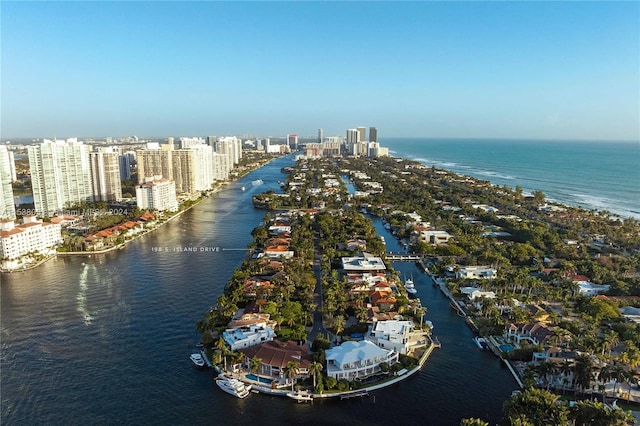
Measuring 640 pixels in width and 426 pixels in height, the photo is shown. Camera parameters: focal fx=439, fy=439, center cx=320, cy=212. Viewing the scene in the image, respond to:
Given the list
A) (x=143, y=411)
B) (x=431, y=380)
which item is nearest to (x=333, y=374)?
(x=431, y=380)

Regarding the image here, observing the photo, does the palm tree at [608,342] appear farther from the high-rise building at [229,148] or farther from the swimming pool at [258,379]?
the high-rise building at [229,148]

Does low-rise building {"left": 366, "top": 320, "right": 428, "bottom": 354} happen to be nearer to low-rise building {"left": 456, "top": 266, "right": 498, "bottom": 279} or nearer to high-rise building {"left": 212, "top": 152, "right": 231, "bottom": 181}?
low-rise building {"left": 456, "top": 266, "right": 498, "bottom": 279}

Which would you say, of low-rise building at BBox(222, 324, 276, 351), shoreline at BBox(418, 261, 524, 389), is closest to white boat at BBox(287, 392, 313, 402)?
low-rise building at BBox(222, 324, 276, 351)

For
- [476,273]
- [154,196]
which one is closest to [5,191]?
[154,196]

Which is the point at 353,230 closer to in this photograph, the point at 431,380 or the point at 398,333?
the point at 398,333

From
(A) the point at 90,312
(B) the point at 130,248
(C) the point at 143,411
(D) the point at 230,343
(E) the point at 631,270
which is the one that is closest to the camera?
(C) the point at 143,411

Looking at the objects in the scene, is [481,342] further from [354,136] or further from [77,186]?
[354,136]

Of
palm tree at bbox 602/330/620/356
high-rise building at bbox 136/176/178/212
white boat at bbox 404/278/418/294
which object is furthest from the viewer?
high-rise building at bbox 136/176/178/212
